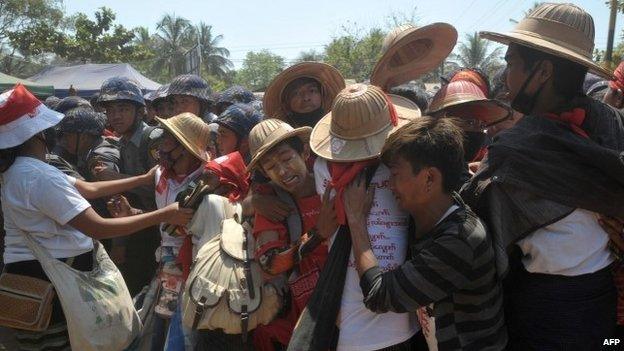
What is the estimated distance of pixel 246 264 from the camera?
2396 millimetres

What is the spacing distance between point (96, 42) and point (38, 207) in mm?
34450

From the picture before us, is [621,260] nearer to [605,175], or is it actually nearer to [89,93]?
[605,175]

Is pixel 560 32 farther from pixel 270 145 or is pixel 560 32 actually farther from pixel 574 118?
pixel 270 145

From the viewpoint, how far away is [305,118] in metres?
3.04

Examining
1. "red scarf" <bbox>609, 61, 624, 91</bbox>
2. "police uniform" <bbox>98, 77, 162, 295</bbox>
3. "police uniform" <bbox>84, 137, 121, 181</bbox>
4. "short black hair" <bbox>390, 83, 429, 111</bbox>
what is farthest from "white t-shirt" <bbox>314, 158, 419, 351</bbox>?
"police uniform" <bbox>84, 137, 121, 181</bbox>

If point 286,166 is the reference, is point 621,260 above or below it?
below

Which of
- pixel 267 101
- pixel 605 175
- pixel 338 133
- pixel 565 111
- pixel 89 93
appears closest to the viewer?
pixel 605 175

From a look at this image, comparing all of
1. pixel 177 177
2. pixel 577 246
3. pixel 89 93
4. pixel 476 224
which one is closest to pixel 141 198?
pixel 177 177

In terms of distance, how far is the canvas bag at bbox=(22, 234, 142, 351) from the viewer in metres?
2.66

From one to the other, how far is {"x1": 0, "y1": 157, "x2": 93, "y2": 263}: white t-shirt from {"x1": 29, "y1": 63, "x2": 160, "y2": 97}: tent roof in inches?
674

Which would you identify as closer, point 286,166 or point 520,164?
point 520,164

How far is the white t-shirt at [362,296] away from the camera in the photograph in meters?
1.94

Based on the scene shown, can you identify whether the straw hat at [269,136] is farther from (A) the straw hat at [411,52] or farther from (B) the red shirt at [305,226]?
(A) the straw hat at [411,52]

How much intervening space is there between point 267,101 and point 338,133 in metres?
1.07
